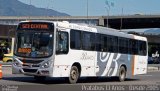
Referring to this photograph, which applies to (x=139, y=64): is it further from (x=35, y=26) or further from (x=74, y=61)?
(x=35, y=26)

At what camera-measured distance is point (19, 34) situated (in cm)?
2205

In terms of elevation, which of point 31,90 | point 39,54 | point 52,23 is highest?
point 52,23

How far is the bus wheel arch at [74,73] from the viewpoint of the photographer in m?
22.3

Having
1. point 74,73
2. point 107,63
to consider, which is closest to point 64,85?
point 74,73

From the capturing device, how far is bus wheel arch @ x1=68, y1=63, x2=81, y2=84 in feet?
73.3

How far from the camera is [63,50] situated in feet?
71.2

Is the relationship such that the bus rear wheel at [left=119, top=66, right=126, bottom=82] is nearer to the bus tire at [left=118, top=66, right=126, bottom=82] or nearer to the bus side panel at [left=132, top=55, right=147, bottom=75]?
the bus tire at [left=118, top=66, right=126, bottom=82]

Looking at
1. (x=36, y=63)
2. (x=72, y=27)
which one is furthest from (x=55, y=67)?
(x=72, y=27)

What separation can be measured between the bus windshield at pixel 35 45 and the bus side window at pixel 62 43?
0.35 meters

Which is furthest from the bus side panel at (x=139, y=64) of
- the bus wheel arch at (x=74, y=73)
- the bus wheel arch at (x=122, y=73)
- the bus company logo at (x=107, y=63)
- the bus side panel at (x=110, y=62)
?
the bus wheel arch at (x=74, y=73)

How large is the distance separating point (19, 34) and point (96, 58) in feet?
16.2

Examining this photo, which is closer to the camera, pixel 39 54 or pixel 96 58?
pixel 39 54

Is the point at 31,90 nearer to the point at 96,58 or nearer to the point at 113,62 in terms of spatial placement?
the point at 96,58

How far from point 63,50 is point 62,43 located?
35cm
